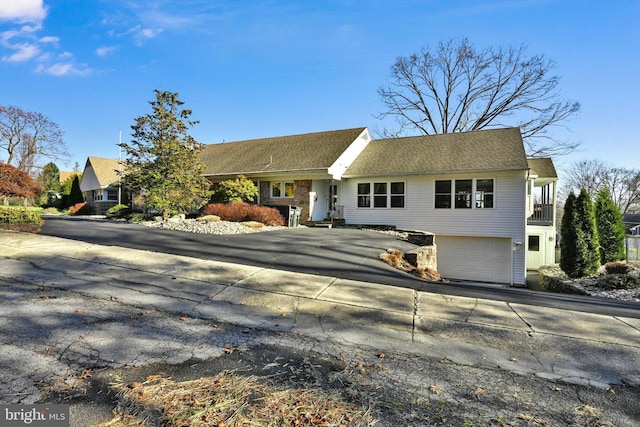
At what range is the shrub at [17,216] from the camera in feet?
Result: 34.8

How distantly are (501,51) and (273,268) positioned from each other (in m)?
28.9

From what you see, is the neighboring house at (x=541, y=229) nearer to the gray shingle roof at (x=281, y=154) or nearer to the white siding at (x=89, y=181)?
the gray shingle roof at (x=281, y=154)

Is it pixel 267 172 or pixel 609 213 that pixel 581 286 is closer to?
pixel 609 213

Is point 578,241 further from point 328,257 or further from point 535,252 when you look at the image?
point 328,257

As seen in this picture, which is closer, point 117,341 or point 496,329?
point 117,341

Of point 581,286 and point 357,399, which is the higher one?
point 357,399

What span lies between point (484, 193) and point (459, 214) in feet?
4.71

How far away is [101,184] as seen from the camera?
29.5m

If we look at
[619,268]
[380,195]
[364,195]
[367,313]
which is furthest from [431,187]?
[367,313]

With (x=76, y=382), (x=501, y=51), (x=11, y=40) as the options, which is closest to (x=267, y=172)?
(x=11, y=40)

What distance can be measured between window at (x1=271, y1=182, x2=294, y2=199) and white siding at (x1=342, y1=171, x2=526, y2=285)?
11.2 ft

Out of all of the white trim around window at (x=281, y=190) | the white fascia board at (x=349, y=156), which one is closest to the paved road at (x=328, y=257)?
the white fascia board at (x=349, y=156)

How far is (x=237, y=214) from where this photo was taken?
49.9 ft

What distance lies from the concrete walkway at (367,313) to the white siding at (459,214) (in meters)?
10.6
